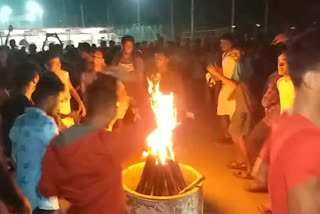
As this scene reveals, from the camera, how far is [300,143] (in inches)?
81.4

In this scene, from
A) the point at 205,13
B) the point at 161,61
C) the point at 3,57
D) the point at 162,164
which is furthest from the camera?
the point at 205,13

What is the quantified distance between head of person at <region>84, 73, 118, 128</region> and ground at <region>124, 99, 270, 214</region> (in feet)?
11.0

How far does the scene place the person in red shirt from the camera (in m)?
1.99

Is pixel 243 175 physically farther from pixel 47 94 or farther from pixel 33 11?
pixel 33 11

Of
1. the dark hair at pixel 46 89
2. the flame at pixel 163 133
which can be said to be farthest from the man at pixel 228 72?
the dark hair at pixel 46 89

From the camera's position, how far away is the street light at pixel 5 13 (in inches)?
1120

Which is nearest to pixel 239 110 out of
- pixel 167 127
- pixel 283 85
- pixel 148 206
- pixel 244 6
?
pixel 283 85

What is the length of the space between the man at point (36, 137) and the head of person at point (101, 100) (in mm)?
1023

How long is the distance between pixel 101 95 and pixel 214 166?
4.95m

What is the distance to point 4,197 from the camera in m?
3.11

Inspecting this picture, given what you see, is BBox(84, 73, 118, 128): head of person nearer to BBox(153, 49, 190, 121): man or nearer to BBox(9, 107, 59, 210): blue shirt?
BBox(9, 107, 59, 210): blue shirt

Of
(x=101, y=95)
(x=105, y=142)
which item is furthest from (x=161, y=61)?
(x=105, y=142)

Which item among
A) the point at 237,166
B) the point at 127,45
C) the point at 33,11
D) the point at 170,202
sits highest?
the point at 33,11

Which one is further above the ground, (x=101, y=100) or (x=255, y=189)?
(x=101, y=100)
